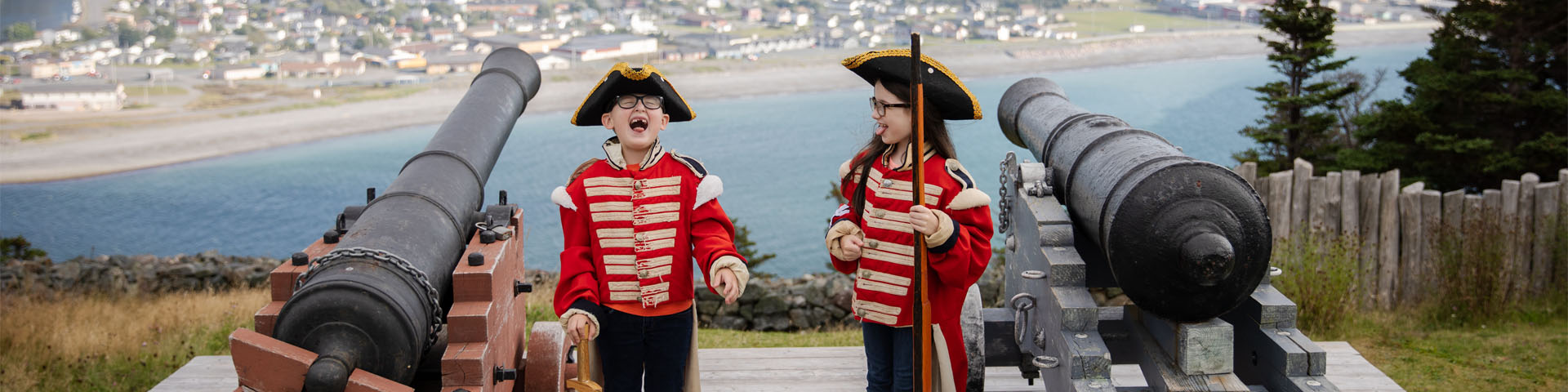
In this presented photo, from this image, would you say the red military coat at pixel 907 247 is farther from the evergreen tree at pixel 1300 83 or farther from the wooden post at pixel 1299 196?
the evergreen tree at pixel 1300 83

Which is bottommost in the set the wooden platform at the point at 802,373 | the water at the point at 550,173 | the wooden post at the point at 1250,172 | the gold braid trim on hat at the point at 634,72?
the water at the point at 550,173

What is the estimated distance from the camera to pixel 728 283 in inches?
109

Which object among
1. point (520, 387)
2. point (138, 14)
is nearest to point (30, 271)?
point (520, 387)

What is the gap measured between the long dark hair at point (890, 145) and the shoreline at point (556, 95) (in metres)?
16.5

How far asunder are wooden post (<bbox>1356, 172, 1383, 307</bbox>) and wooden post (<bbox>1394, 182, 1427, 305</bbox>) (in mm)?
117

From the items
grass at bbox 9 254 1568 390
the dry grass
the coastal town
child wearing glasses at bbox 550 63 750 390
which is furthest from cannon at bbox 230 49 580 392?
the coastal town

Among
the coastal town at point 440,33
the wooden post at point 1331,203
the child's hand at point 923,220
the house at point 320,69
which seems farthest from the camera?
the house at point 320,69

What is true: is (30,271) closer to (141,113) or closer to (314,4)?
(141,113)

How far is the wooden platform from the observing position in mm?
4402

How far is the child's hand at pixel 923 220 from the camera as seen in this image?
2.51 meters

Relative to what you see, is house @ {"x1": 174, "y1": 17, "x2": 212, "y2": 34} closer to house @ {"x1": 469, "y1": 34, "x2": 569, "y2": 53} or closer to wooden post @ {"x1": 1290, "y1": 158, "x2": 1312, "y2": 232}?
house @ {"x1": 469, "y1": 34, "x2": 569, "y2": 53}

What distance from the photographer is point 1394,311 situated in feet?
21.0

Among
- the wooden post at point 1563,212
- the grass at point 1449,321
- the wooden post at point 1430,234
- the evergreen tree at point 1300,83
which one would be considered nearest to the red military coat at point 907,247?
the grass at point 1449,321

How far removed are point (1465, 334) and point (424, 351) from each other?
5287mm
